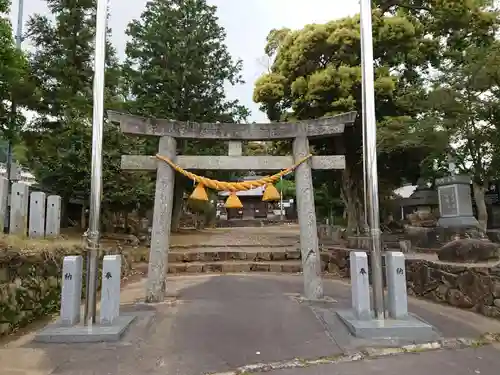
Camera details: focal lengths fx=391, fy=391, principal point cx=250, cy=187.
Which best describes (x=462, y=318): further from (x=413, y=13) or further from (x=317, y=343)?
(x=413, y=13)

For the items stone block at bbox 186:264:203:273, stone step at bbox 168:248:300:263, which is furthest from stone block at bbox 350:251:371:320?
stone step at bbox 168:248:300:263

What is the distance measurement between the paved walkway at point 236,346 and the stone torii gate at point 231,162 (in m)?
0.74

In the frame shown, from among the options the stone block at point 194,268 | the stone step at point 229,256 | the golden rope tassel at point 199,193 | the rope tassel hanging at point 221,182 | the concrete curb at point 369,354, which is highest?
the rope tassel hanging at point 221,182

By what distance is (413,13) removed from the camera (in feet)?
62.2

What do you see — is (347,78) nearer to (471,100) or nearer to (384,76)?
(384,76)

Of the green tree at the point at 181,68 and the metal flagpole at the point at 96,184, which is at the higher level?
the green tree at the point at 181,68

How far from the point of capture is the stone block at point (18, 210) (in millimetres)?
8984

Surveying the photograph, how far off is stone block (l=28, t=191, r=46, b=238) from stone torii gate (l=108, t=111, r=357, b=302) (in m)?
3.25

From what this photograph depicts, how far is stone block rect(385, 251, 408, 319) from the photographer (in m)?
6.31

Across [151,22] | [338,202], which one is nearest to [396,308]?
[151,22]

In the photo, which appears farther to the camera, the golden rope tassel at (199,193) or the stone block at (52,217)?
the stone block at (52,217)

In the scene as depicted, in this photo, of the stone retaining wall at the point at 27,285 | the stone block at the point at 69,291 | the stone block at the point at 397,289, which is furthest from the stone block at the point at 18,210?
the stone block at the point at 397,289

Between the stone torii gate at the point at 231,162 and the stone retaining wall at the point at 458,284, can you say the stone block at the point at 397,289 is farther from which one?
the stone retaining wall at the point at 458,284

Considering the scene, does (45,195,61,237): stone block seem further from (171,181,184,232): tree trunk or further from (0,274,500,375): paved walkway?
(171,181,184,232): tree trunk
